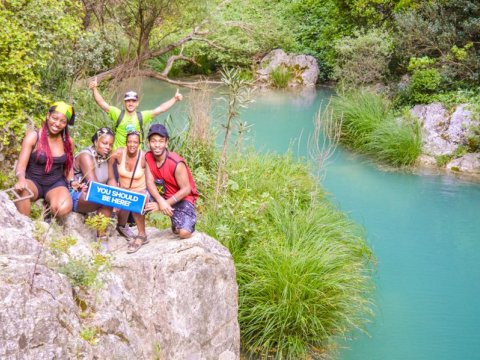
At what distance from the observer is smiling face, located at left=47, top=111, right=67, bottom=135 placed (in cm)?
371

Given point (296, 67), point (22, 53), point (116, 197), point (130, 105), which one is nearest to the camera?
point (116, 197)

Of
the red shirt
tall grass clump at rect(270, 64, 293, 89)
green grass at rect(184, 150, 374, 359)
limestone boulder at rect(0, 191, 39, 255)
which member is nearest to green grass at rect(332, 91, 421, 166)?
green grass at rect(184, 150, 374, 359)

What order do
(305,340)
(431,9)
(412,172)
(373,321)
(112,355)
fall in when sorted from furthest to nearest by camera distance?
(431,9)
(412,172)
(373,321)
(305,340)
(112,355)

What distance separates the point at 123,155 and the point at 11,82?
6.03ft

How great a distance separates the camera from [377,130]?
945 centimetres

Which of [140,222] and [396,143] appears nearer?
[140,222]

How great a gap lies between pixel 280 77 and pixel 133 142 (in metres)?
11.8

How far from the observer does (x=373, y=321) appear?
5012 millimetres

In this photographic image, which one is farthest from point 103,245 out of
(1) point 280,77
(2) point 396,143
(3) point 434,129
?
(1) point 280,77

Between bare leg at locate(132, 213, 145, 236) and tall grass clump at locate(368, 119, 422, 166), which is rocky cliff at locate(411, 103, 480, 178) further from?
bare leg at locate(132, 213, 145, 236)

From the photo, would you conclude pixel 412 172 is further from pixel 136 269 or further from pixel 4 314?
pixel 4 314

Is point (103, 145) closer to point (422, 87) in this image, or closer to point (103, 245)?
point (103, 245)

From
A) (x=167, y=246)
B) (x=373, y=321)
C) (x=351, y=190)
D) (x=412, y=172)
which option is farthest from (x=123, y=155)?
(x=412, y=172)

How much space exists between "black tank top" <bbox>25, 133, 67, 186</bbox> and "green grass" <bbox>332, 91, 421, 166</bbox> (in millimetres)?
6122
